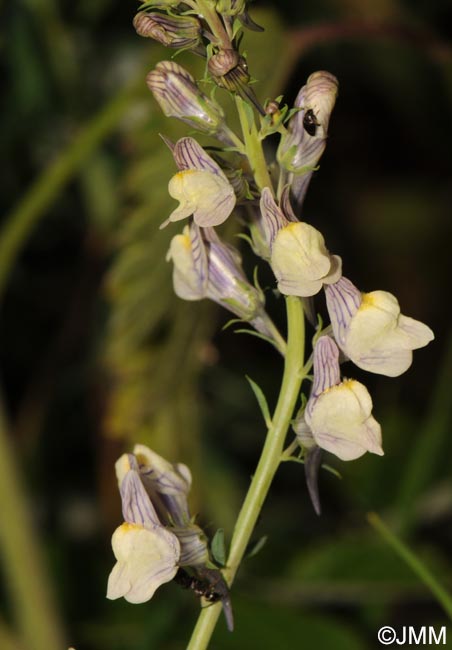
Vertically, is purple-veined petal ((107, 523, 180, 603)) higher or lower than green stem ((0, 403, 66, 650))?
higher

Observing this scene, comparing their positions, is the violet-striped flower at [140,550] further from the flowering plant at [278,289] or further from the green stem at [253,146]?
the green stem at [253,146]

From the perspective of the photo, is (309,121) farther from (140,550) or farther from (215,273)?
(140,550)

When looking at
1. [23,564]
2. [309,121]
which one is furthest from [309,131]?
[23,564]

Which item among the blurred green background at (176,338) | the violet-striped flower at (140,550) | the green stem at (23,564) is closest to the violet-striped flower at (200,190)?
the violet-striped flower at (140,550)

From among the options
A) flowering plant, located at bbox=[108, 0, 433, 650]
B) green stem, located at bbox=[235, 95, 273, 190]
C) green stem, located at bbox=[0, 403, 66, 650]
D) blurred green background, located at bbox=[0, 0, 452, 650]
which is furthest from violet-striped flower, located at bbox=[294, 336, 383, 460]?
green stem, located at bbox=[0, 403, 66, 650]

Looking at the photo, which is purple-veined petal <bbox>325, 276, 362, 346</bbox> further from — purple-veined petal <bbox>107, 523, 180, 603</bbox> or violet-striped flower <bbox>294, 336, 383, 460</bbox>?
purple-veined petal <bbox>107, 523, 180, 603</bbox>

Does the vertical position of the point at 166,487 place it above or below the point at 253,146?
below
